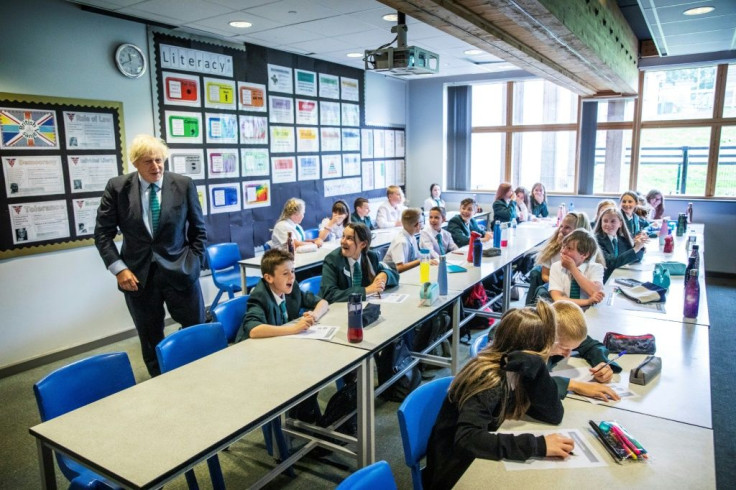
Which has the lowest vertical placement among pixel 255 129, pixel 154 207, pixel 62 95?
pixel 154 207

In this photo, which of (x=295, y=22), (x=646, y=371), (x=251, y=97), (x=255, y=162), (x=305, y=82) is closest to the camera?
(x=646, y=371)

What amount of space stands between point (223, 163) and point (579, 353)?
4140mm

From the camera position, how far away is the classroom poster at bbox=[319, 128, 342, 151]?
6766 millimetres

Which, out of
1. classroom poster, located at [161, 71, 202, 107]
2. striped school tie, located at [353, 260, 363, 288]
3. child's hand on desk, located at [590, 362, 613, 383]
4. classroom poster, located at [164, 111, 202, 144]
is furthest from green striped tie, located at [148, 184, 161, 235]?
child's hand on desk, located at [590, 362, 613, 383]

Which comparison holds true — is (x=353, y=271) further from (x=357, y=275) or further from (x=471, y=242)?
(x=471, y=242)

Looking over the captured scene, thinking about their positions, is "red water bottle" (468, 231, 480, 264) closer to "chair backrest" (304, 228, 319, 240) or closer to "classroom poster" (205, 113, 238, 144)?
"chair backrest" (304, 228, 319, 240)

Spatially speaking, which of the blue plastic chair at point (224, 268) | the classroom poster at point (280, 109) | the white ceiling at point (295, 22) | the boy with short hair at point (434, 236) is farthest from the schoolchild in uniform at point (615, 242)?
the classroom poster at point (280, 109)

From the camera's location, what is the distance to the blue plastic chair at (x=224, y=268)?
477 centimetres

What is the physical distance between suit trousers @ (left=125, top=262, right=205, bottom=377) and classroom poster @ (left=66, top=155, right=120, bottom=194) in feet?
5.27

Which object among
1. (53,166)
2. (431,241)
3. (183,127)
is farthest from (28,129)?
(431,241)

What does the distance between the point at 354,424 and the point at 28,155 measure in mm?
3143

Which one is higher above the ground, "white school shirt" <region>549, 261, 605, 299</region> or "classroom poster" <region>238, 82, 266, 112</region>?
Result: "classroom poster" <region>238, 82, 266, 112</region>

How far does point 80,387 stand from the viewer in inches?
80.1

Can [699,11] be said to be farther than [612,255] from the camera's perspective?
Yes
